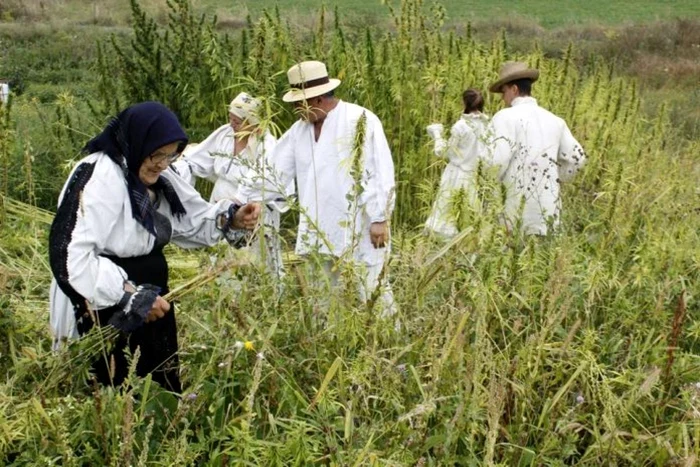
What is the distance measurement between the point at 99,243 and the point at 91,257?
0.22 ft

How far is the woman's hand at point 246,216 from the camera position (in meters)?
3.28

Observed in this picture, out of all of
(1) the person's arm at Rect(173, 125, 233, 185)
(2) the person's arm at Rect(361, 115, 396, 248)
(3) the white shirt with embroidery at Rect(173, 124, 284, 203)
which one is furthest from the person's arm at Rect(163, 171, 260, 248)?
(1) the person's arm at Rect(173, 125, 233, 185)

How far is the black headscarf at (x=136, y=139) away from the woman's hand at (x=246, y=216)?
1.76 ft

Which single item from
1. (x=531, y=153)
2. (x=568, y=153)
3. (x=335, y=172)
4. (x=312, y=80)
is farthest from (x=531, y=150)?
(x=312, y=80)

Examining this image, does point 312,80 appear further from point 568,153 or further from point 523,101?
point 568,153

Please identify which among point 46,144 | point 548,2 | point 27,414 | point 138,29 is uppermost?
point 138,29

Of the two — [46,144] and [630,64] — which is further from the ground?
[46,144]

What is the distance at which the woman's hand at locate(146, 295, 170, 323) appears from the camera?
8.69 ft

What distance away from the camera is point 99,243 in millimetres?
2662

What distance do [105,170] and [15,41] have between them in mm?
20762

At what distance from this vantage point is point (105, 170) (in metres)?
2.70

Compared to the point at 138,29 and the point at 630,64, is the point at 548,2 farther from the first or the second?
the point at 138,29

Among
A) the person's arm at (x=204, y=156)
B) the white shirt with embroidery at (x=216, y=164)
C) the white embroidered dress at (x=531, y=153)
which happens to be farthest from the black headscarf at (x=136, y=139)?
the white embroidered dress at (x=531, y=153)

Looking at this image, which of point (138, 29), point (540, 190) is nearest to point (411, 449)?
point (540, 190)
